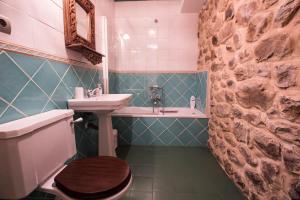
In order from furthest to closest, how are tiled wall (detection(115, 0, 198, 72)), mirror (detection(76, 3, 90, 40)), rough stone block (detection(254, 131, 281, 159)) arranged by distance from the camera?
tiled wall (detection(115, 0, 198, 72))
mirror (detection(76, 3, 90, 40))
rough stone block (detection(254, 131, 281, 159))

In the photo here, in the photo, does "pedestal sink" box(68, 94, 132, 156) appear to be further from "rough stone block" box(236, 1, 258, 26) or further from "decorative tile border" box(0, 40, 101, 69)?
"rough stone block" box(236, 1, 258, 26)

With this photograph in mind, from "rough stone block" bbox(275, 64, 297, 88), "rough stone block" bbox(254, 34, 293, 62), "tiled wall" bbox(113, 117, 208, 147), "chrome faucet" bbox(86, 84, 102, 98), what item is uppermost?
"rough stone block" bbox(254, 34, 293, 62)

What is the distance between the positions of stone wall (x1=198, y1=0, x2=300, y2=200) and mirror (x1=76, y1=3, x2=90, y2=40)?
60.2 inches

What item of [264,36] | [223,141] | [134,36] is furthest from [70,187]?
[134,36]

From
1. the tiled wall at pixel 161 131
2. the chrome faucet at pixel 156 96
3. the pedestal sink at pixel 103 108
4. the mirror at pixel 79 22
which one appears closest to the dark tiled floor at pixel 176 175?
the tiled wall at pixel 161 131

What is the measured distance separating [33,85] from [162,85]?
2.26 metres

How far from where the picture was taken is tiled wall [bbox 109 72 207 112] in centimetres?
307

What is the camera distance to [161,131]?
8.09 ft

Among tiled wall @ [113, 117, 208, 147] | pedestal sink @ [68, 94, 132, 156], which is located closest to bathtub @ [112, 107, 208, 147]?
tiled wall @ [113, 117, 208, 147]

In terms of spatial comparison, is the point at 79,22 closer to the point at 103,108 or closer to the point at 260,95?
the point at 103,108

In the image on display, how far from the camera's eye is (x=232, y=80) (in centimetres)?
157

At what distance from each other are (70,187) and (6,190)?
28 cm

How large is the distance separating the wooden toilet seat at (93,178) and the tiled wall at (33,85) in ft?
1.51

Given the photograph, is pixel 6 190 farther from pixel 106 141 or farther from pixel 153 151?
pixel 153 151
